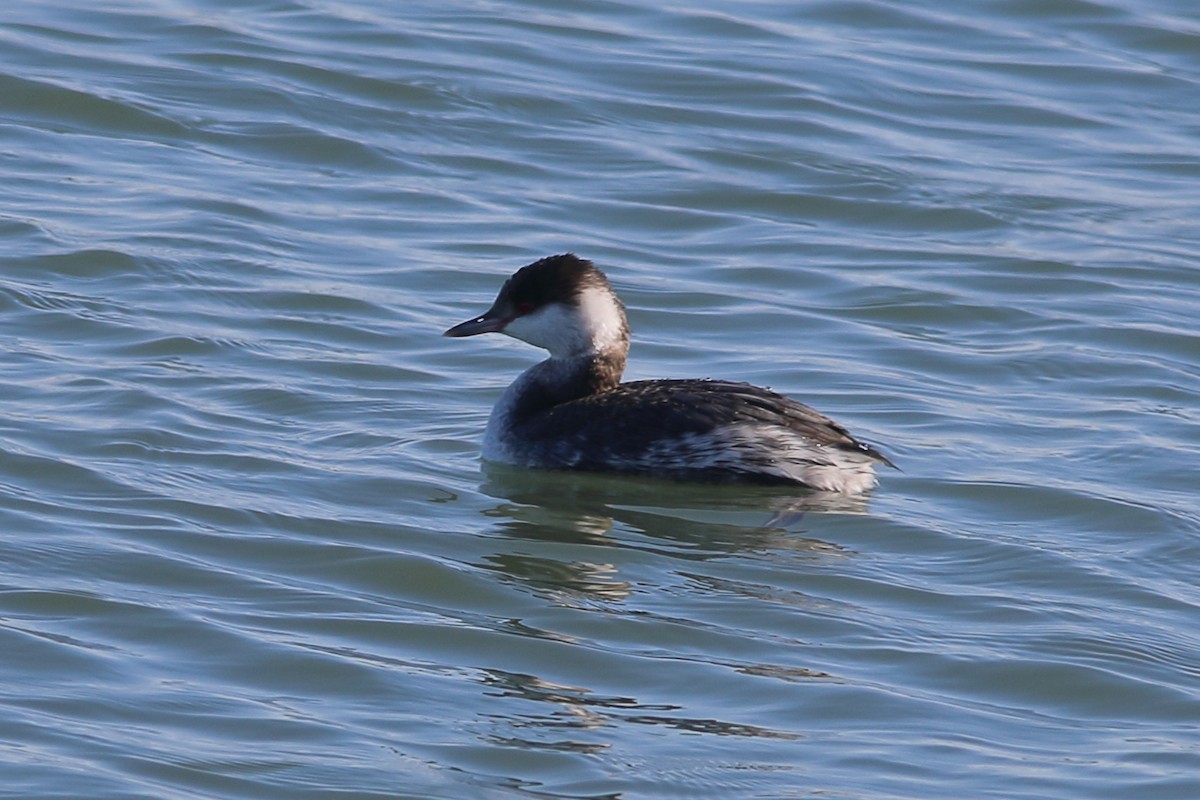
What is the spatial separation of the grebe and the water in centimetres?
12

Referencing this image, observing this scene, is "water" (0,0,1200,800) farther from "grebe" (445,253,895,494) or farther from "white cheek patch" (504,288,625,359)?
"white cheek patch" (504,288,625,359)

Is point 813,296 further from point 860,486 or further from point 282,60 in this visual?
point 282,60

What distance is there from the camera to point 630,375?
969 cm

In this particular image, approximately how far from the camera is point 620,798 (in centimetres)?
534

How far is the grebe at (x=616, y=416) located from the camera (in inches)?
316

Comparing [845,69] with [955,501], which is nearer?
[955,501]

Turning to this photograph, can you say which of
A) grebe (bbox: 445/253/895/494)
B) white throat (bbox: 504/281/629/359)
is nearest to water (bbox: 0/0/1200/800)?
grebe (bbox: 445/253/895/494)

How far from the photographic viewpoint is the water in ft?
19.0

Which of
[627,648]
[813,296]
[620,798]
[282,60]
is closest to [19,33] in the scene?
[282,60]

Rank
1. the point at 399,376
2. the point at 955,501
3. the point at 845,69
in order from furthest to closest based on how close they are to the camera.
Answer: the point at 845,69 → the point at 399,376 → the point at 955,501

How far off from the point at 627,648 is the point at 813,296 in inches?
177

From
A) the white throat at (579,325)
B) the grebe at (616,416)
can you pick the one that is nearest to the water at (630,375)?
the grebe at (616,416)

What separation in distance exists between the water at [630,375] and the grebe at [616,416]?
12 cm

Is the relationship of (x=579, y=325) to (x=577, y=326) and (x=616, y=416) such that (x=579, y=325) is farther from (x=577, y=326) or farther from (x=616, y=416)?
(x=616, y=416)
